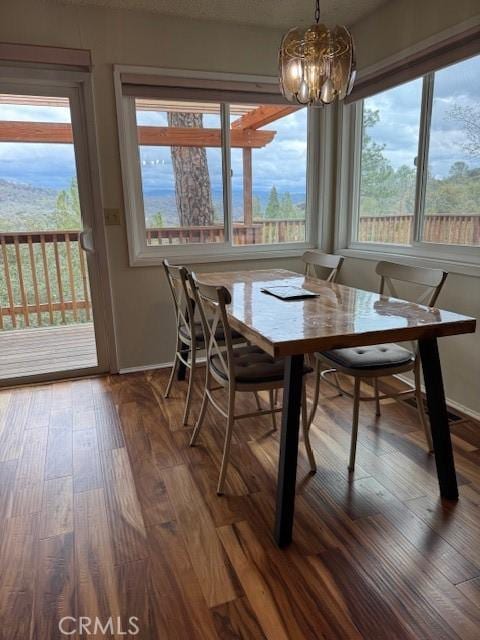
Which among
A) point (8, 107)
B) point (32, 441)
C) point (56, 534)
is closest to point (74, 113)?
point (8, 107)

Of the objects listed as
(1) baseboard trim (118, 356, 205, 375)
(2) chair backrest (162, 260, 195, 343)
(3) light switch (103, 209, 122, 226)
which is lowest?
(1) baseboard trim (118, 356, 205, 375)

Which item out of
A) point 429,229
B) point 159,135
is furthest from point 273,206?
point 429,229

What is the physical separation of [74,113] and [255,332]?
2.22m

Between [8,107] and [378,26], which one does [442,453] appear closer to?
[378,26]

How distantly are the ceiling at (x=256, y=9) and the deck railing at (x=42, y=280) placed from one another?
4.97 feet

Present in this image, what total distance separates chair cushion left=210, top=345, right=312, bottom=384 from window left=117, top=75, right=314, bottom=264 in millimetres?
1376

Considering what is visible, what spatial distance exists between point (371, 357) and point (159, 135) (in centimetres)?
223

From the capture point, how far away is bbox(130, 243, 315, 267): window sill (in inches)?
125

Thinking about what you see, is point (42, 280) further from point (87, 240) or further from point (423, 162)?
point (423, 162)

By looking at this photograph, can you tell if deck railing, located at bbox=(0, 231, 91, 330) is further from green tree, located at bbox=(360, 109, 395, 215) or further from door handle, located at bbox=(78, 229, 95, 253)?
green tree, located at bbox=(360, 109, 395, 215)

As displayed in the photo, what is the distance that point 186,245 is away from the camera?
3.33 metres

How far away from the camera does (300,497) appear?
71.3 inches

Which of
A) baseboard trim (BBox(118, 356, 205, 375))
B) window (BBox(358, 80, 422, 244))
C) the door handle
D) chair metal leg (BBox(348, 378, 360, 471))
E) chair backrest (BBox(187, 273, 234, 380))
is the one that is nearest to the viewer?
chair backrest (BBox(187, 273, 234, 380))

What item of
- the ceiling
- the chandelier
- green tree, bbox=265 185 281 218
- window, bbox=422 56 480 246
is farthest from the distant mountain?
window, bbox=422 56 480 246
